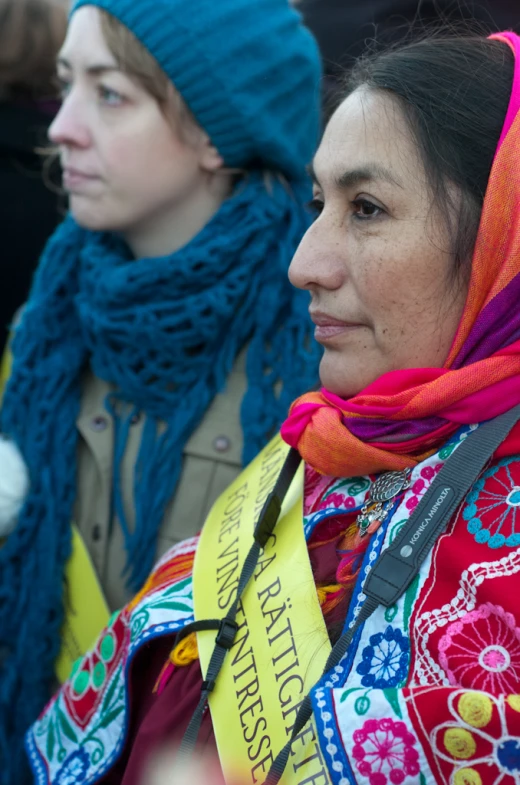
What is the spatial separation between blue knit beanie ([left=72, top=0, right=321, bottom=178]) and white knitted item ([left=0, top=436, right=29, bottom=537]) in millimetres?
988

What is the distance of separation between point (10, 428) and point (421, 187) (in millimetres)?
1499

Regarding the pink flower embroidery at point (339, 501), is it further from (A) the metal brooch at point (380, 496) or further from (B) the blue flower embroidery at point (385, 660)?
(B) the blue flower embroidery at point (385, 660)

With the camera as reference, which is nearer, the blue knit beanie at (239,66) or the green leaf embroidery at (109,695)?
the green leaf embroidery at (109,695)

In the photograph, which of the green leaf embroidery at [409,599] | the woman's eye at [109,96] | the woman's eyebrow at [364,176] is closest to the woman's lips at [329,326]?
the woman's eyebrow at [364,176]

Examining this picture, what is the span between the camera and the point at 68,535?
2.49m

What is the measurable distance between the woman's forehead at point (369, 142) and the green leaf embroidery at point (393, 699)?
31.6 inches

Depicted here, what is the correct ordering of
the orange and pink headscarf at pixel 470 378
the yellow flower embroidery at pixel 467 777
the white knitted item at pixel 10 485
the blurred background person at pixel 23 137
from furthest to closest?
the blurred background person at pixel 23 137 → the white knitted item at pixel 10 485 → the orange and pink headscarf at pixel 470 378 → the yellow flower embroidery at pixel 467 777

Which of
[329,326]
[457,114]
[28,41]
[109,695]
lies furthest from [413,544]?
[28,41]

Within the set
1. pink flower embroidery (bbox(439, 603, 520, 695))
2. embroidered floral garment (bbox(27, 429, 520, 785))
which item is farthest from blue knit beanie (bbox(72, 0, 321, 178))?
pink flower embroidery (bbox(439, 603, 520, 695))

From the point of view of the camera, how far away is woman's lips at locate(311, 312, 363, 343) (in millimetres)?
1661

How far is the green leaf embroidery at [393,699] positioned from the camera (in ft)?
4.27

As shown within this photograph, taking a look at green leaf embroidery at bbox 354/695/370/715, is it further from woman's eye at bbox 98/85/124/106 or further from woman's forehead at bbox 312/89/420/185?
woman's eye at bbox 98/85/124/106

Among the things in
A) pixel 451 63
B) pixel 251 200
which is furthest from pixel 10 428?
pixel 451 63

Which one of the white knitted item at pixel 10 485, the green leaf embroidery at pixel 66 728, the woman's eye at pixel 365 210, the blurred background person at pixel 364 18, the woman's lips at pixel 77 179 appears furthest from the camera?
the blurred background person at pixel 364 18
